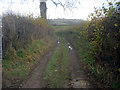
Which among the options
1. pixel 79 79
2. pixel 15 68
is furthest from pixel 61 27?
pixel 79 79

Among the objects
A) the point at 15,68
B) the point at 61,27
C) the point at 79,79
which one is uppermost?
the point at 61,27

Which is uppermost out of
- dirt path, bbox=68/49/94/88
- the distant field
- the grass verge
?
the distant field

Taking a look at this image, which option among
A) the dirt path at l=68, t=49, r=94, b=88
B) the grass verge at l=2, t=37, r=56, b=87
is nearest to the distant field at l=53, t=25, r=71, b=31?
the grass verge at l=2, t=37, r=56, b=87

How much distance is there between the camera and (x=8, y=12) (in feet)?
39.9

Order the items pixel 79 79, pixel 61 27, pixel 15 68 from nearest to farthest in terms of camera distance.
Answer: pixel 79 79, pixel 15 68, pixel 61 27

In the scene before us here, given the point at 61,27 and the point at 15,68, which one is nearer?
the point at 15,68

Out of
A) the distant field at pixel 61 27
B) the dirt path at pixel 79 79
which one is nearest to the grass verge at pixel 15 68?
the dirt path at pixel 79 79

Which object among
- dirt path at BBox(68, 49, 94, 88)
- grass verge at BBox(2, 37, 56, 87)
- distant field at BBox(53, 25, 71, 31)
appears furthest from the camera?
distant field at BBox(53, 25, 71, 31)

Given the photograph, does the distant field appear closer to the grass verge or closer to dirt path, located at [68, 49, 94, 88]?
the grass verge

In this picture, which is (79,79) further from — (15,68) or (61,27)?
(61,27)

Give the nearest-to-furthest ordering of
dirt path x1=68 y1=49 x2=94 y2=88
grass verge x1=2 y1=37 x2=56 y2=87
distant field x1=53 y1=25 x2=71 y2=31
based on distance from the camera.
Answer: dirt path x1=68 y1=49 x2=94 y2=88 → grass verge x1=2 y1=37 x2=56 y2=87 → distant field x1=53 y1=25 x2=71 y2=31

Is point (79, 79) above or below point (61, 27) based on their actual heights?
below

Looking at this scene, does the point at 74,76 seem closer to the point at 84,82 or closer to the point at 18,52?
the point at 84,82

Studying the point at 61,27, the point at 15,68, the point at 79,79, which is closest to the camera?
the point at 79,79
